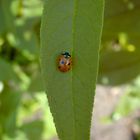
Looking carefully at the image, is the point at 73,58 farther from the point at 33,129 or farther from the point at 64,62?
the point at 33,129

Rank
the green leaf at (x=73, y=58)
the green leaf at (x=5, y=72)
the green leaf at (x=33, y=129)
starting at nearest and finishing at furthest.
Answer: the green leaf at (x=73, y=58) < the green leaf at (x=5, y=72) < the green leaf at (x=33, y=129)

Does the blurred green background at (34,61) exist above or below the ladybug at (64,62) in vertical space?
below

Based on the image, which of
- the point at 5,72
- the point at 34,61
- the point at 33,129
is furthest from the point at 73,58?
the point at 34,61

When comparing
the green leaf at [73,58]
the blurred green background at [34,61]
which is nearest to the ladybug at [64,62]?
the green leaf at [73,58]

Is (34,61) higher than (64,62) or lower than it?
lower

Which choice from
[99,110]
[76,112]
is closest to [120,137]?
[99,110]

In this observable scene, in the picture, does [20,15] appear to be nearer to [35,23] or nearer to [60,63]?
[35,23]

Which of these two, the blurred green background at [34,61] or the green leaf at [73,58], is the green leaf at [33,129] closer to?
the blurred green background at [34,61]
